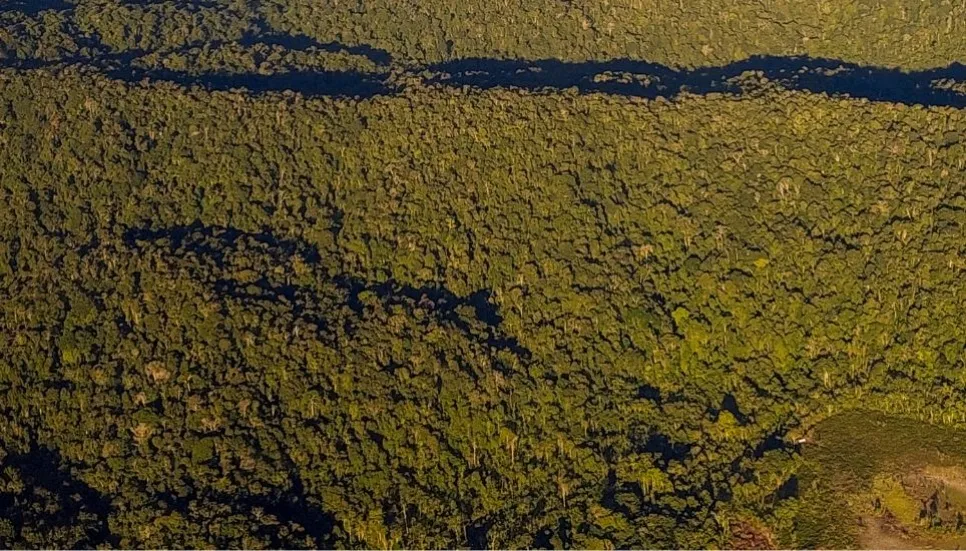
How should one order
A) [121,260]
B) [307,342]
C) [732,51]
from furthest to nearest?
[732,51] < [121,260] < [307,342]

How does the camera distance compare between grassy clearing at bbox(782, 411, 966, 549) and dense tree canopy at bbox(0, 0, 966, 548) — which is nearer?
dense tree canopy at bbox(0, 0, 966, 548)

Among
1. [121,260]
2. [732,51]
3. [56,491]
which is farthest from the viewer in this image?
[732,51]

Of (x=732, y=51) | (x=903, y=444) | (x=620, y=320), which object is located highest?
(x=732, y=51)

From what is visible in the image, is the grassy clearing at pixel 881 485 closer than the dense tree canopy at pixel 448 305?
No

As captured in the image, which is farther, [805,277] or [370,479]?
[805,277]

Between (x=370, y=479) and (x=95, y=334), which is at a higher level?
(x=95, y=334)

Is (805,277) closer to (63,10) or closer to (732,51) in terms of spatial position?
(732,51)

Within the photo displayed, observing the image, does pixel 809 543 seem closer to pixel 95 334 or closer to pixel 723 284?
pixel 723 284

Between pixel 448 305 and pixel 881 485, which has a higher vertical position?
pixel 448 305

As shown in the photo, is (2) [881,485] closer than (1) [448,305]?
Yes

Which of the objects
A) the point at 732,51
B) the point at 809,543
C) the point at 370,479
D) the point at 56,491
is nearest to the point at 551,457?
the point at 370,479
